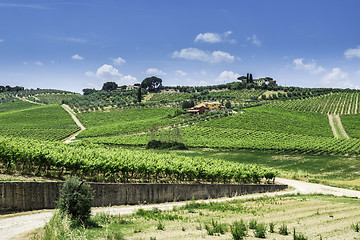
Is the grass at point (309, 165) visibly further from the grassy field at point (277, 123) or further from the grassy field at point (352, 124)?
the grassy field at point (352, 124)

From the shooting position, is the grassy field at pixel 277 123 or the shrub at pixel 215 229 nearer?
the shrub at pixel 215 229

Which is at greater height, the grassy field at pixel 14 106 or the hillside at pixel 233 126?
the grassy field at pixel 14 106

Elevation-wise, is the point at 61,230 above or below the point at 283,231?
above

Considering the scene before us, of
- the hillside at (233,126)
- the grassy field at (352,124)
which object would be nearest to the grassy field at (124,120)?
the hillside at (233,126)

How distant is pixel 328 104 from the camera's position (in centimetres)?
15362

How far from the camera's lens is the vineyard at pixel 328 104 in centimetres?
14275

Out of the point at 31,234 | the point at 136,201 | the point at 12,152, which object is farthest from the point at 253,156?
the point at 31,234

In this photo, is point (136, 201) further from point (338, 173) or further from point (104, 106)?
point (104, 106)

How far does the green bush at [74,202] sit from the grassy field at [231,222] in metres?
0.96

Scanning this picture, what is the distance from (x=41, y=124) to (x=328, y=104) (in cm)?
12631

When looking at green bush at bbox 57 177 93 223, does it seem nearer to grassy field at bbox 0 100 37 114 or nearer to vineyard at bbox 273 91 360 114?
vineyard at bbox 273 91 360 114

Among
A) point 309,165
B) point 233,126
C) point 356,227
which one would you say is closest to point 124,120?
point 233,126

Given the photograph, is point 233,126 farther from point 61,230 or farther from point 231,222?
point 61,230

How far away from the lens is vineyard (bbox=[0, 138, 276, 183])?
2386 centimetres
